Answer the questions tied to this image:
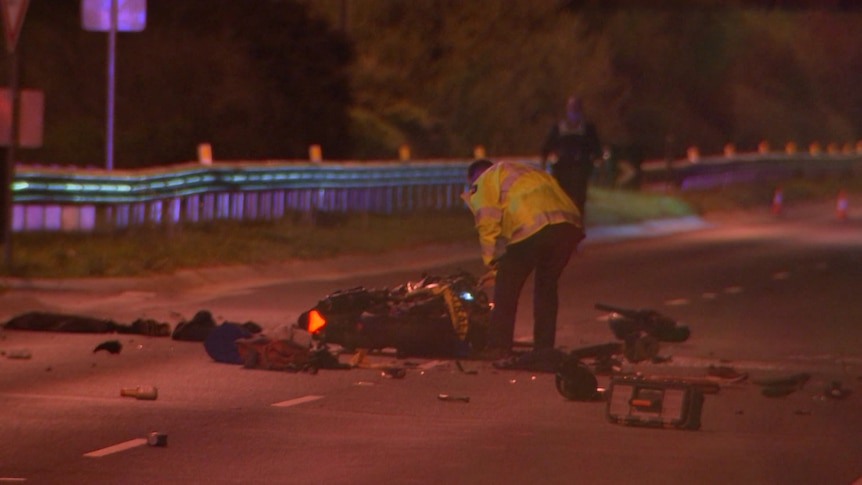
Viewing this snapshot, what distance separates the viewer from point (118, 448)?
30.6 feet

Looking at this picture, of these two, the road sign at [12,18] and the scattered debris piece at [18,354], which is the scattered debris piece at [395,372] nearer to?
the scattered debris piece at [18,354]

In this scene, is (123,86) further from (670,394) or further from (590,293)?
(670,394)

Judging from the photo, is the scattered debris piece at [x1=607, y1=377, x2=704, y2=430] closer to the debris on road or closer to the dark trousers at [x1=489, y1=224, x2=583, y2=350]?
the dark trousers at [x1=489, y1=224, x2=583, y2=350]

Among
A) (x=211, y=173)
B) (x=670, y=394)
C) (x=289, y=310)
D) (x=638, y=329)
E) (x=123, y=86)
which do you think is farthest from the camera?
(x=123, y=86)

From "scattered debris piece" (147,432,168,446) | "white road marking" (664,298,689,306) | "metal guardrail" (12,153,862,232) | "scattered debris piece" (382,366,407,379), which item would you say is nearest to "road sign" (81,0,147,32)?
"metal guardrail" (12,153,862,232)

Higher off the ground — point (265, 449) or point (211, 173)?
point (211, 173)

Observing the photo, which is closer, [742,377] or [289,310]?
[742,377]

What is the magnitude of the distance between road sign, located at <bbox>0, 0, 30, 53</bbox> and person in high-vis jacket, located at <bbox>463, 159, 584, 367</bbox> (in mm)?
7028

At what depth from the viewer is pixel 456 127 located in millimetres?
39906

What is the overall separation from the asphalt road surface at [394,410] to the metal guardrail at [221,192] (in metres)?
2.70

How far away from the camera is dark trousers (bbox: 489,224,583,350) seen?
507 inches

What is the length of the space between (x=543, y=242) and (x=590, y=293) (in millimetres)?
6947

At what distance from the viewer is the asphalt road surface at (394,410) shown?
8961mm

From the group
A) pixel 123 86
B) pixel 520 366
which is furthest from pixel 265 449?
pixel 123 86
